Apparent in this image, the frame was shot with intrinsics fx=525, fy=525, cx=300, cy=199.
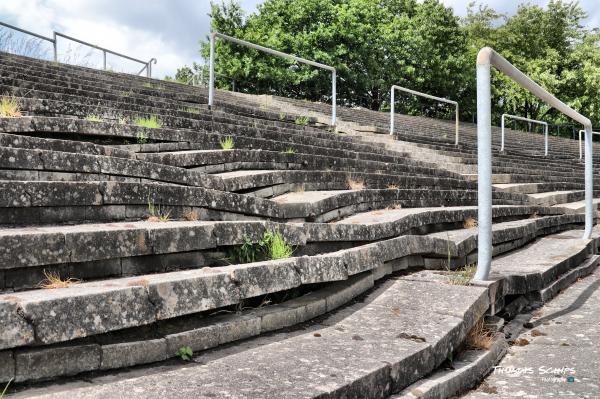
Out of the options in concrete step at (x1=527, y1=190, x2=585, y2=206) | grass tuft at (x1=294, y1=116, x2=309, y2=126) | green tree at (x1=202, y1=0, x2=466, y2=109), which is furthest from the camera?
green tree at (x1=202, y1=0, x2=466, y2=109)

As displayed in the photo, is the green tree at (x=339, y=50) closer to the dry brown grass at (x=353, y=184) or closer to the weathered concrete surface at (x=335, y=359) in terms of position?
the dry brown grass at (x=353, y=184)

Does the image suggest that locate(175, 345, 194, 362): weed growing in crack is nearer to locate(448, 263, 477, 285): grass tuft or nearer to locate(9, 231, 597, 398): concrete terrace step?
locate(9, 231, 597, 398): concrete terrace step

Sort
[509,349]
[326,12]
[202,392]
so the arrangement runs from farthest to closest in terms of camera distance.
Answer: [326,12], [509,349], [202,392]

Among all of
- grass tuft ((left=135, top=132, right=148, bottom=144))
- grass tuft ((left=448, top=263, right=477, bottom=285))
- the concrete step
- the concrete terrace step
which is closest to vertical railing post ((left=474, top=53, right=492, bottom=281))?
grass tuft ((left=448, top=263, right=477, bottom=285))

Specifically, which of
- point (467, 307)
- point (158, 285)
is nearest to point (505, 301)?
point (467, 307)

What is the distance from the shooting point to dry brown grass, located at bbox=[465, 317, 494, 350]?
293 centimetres

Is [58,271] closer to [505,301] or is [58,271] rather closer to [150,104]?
[505,301]

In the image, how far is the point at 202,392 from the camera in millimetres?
Result: 1793

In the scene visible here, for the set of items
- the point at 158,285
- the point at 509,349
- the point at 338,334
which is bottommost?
the point at 509,349

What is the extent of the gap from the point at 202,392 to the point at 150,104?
593cm

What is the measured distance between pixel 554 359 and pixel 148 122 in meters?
4.13

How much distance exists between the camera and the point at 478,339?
2951 mm

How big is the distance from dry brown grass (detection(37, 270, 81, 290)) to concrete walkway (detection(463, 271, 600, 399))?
74.3 inches

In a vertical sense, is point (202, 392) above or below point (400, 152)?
below
